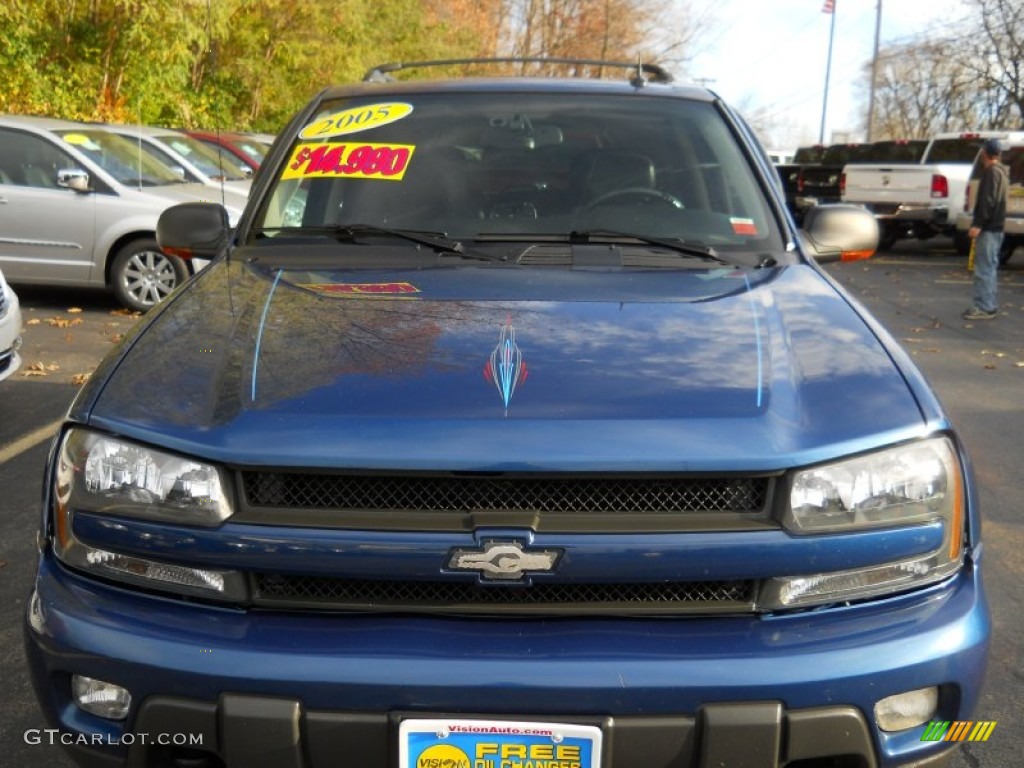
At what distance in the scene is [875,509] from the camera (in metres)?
2.18

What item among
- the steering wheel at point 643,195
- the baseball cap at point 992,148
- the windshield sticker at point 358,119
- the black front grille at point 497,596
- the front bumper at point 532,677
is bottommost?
the front bumper at point 532,677

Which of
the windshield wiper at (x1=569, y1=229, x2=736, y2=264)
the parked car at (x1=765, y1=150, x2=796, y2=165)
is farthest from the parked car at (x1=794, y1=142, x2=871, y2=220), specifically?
the windshield wiper at (x1=569, y1=229, x2=736, y2=264)

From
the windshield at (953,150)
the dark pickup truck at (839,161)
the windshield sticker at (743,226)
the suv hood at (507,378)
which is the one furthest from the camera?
the dark pickup truck at (839,161)

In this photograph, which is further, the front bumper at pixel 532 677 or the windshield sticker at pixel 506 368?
the windshield sticker at pixel 506 368

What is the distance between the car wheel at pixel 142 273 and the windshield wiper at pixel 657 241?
7540 mm

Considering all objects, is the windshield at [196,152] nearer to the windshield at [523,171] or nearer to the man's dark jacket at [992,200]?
the man's dark jacket at [992,200]

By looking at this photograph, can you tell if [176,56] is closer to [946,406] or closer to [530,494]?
[946,406]

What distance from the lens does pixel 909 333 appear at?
10.5 m

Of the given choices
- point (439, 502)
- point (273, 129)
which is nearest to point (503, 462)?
point (439, 502)

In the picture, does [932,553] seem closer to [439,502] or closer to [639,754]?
[639,754]

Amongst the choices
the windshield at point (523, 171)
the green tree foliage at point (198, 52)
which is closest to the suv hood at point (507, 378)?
the windshield at point (523, 171)

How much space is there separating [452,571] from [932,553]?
92 centimetres

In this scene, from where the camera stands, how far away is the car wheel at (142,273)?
10.2 meters

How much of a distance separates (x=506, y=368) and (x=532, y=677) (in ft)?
2.07
